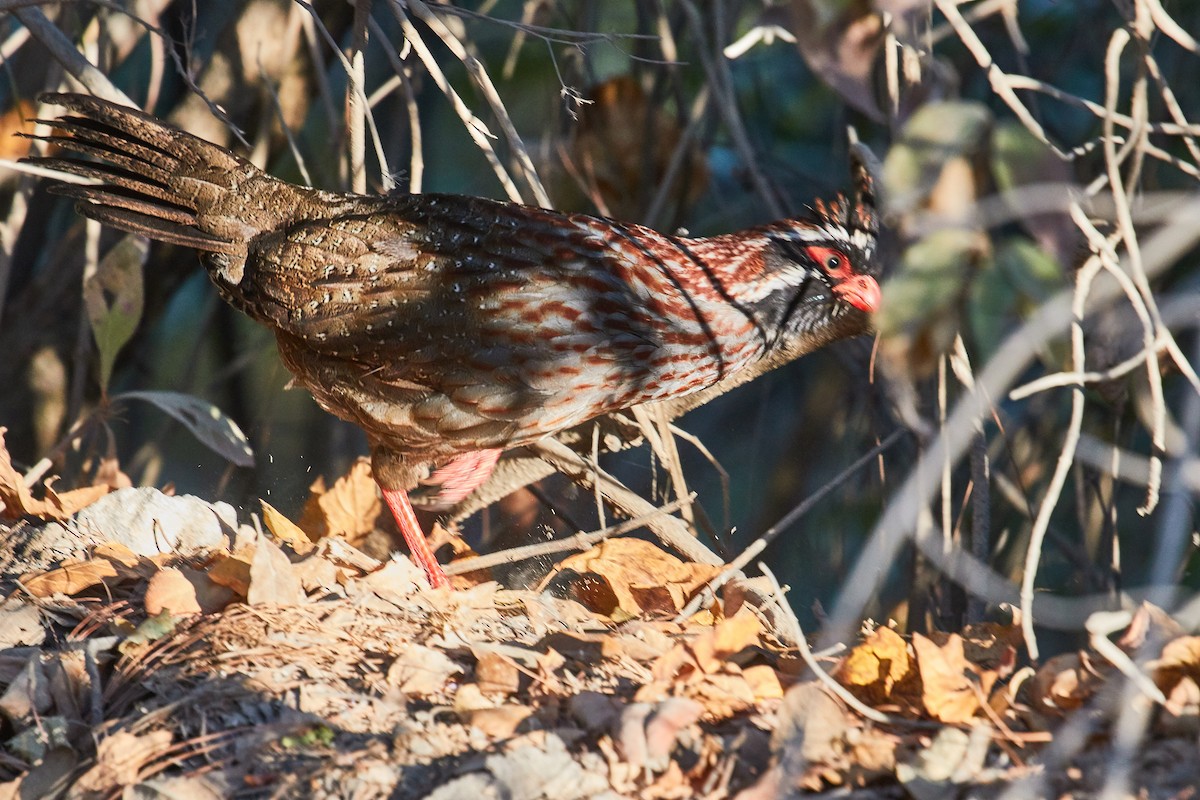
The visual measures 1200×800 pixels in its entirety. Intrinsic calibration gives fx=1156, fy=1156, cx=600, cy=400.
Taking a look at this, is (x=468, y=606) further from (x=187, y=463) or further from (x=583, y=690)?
(x=187, y=463)

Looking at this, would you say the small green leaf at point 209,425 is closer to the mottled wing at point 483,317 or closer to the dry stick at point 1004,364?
the mottled wing at point 483,317

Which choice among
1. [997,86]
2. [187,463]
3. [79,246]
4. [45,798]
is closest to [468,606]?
[45,798]

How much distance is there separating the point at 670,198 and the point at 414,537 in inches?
88.1

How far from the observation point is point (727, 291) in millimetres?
3588

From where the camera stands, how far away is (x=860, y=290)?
3.54m

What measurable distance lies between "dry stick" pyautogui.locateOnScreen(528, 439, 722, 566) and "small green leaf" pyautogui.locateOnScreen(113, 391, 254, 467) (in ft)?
3.39

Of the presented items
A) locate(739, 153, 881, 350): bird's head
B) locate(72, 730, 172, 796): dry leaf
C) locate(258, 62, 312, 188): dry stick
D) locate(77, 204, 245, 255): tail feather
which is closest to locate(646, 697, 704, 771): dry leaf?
locate(72, 730, 172, 796): dry leaf

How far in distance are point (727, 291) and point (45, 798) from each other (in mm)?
2303

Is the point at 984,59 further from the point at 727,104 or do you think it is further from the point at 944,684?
the point at 727,104

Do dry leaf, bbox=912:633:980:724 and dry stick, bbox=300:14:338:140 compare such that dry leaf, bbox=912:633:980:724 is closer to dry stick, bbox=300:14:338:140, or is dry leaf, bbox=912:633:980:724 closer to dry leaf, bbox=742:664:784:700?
dry leaf, bbox=742:664:784:700

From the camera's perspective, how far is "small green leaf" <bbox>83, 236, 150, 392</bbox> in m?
4.17

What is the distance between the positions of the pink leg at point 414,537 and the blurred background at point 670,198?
640mm

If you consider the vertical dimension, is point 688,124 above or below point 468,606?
above

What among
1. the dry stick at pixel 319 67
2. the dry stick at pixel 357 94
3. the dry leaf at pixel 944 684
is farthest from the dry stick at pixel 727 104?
the dry leaf at pixel 944 684
